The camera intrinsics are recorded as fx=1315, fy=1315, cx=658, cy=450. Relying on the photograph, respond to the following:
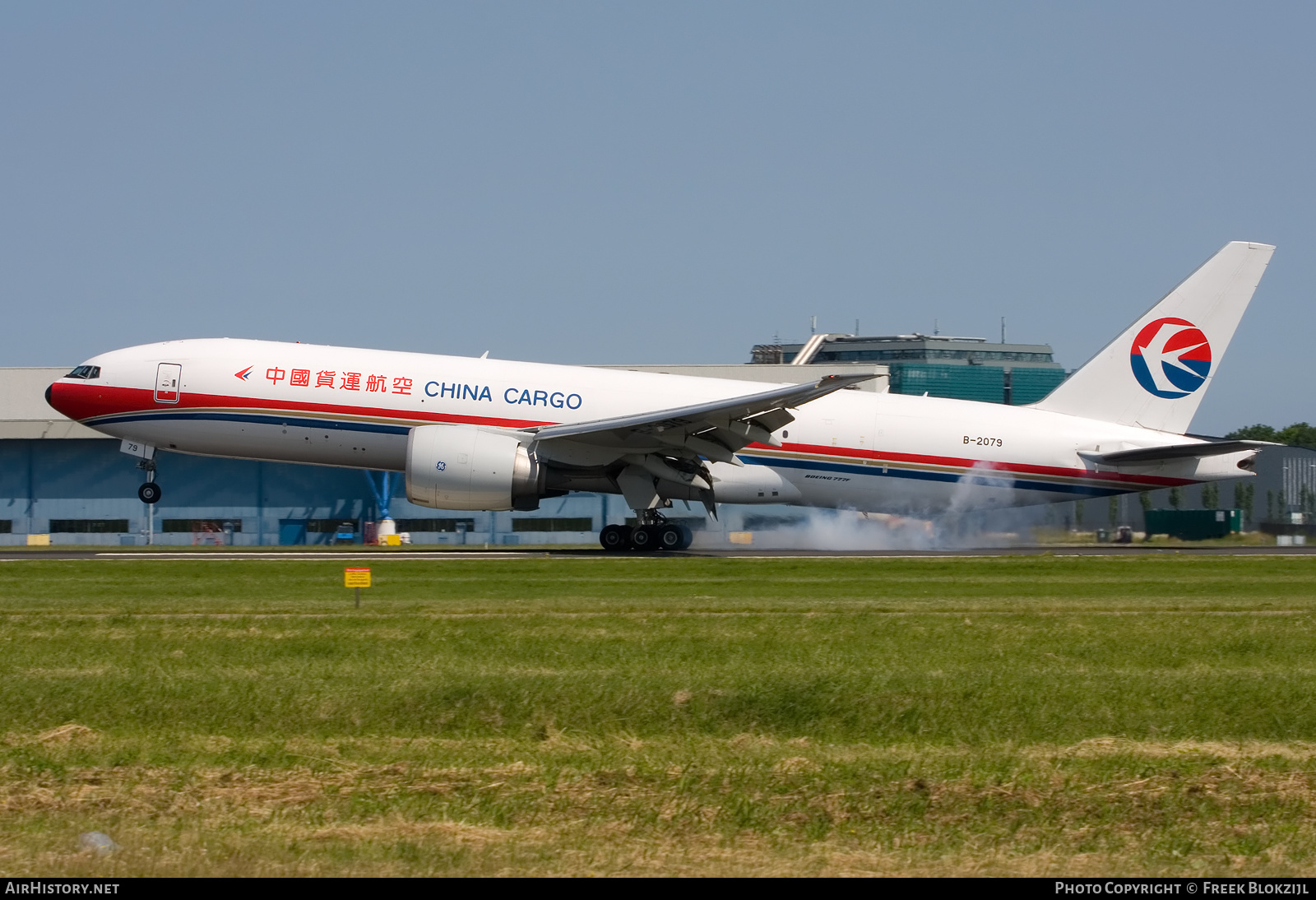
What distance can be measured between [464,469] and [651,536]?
5.17 metres

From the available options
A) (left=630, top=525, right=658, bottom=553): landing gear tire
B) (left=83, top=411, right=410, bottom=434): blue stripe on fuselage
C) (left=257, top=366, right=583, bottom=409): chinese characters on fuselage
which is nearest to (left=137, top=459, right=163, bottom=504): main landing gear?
(left=83, top=411, right=410, bottom=434): blue stripe on fuselage

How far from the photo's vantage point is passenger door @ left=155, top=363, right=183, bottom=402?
3131 cm

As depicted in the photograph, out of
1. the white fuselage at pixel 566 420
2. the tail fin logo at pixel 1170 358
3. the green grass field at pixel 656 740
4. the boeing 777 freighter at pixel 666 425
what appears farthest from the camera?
the tail fin logo at pixel 1170 358

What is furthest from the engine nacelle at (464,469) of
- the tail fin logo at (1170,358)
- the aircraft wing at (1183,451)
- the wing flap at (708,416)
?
the tail fin logo at (1170,358)

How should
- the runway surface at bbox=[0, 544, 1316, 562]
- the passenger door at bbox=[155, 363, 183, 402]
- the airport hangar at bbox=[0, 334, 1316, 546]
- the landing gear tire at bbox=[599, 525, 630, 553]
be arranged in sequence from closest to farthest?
1. the runway surface at bbox=[0, 544, 1316, 562]
2. the passenger door at bbox=[155, 363, 183, 402]
3. the landing gear tire at bbox=[599, 525, 630, 553]
4. the airport hangar at bbox=[0, 334, 1316, 546]

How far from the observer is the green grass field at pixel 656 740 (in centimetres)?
782

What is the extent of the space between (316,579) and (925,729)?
15336mm

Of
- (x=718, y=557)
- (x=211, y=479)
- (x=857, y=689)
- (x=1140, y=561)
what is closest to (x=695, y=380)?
(x=718, y=557)

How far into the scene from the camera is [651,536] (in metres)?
31.9

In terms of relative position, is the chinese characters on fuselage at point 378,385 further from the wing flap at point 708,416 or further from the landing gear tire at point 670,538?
the landing gear tire at point 670,538

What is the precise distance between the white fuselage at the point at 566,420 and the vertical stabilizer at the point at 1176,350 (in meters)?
0.68

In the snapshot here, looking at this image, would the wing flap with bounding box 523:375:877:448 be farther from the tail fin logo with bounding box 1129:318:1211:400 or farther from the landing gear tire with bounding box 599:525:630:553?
the tail fin logo with bounding box 1129:318:1211:400

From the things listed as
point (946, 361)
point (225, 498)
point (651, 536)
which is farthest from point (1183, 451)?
point (946, 361)

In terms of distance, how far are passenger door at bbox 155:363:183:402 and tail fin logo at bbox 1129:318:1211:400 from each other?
2398 cm
